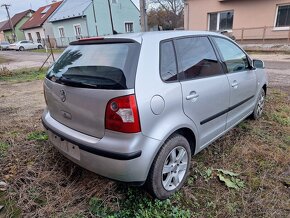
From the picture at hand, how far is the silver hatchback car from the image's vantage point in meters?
1.90

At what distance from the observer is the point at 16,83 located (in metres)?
8.85

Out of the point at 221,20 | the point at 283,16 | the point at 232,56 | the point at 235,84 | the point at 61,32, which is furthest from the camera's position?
the point at 61,32

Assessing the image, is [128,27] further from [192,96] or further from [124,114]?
[124,114]

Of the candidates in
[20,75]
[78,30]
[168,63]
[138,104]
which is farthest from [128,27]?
[138,104]

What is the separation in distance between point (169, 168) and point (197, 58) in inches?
48.0

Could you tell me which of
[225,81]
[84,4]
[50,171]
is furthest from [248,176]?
[84,4]

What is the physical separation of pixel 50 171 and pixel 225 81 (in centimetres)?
228

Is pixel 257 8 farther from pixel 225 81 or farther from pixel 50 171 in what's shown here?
pixel 50 171

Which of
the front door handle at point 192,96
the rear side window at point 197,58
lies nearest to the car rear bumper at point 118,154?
the front door handle at point 192,96

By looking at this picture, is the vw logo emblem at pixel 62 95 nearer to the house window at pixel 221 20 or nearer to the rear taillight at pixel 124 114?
the rear taillight at pixel 124 114

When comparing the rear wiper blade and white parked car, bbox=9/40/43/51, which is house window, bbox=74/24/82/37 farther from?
the rear wiper blade

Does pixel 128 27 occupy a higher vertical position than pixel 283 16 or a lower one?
lower

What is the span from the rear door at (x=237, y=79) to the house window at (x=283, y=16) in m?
14.4

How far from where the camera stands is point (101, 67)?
2100 millimetres
